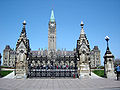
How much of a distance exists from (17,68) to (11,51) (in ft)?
392

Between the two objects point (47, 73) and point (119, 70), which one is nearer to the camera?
point (119, 70)

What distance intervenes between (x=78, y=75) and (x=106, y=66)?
167 inches

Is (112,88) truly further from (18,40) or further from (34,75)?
(18,40)

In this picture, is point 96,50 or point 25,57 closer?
point 25,57

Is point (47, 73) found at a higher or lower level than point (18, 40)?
lower

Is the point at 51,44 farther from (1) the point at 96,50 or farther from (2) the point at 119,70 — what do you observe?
(2) the point at 119,70

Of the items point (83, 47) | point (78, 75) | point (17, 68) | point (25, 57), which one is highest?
point (83, 47)

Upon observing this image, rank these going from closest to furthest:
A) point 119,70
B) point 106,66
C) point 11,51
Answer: point 119,70 < point 106,66 < point 11,51

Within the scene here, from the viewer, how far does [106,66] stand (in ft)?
60.2

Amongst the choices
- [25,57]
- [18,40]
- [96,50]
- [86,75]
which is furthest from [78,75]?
[96,50]

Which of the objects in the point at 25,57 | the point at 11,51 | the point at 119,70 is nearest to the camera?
the point at 119,70

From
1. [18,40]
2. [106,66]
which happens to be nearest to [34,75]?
[18,40]

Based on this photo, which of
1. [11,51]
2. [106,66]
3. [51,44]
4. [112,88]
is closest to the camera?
[112,88]

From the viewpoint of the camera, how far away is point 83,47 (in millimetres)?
17438
